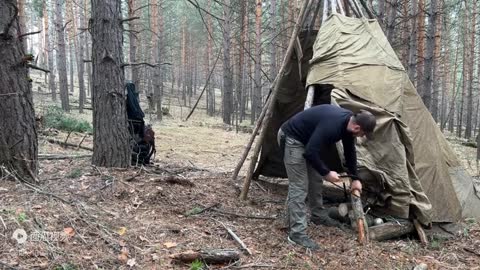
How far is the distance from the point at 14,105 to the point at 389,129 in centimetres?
424

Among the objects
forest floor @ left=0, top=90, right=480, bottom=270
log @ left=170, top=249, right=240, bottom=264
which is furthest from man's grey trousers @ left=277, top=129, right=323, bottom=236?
log @ left=170, top=249, right=240, bottom=264

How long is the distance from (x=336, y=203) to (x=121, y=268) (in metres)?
3.65

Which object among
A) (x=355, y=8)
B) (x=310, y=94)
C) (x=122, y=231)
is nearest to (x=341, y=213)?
(x=310, y=94)

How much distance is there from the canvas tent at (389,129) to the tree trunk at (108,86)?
244 cm

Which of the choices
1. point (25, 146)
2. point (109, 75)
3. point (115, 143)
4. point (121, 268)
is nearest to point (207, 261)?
point (121, 268)

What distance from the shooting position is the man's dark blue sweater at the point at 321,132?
13.5 ft

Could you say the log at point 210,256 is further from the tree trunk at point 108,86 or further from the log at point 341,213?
the tree trunk at point 108,86

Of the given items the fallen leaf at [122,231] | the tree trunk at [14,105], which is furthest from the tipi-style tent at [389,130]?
the tree trunk at [14,105]

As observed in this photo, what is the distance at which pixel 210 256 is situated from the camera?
379cm

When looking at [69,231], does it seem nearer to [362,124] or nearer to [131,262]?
[131,262]

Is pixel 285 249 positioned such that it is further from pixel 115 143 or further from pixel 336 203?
pixel 115 143

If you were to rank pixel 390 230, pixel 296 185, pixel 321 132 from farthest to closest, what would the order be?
pixel 390 230
pixel 296 185
pixel 321 132

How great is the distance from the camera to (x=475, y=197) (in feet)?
19.7

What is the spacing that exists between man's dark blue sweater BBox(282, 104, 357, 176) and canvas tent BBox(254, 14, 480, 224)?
719 millimetres
